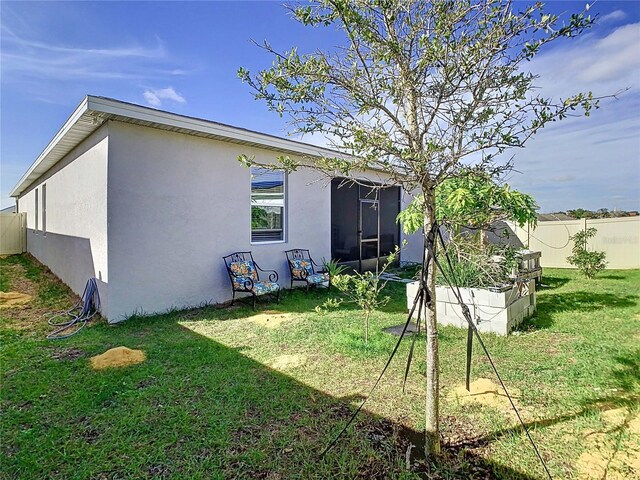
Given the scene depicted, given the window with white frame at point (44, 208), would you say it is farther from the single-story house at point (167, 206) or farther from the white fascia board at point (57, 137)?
the single-story house at point (167, 206)

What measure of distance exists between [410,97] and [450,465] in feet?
7.48

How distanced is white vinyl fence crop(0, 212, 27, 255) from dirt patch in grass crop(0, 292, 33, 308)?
10394 mm

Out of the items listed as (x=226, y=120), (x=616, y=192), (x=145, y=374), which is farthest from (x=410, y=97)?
(x=616, y=192)

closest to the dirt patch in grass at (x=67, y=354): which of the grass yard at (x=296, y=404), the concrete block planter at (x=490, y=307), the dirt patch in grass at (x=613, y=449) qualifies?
the grass yard at (x=296, y=404)

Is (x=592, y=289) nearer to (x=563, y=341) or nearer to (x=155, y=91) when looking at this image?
(x=563, y=341)

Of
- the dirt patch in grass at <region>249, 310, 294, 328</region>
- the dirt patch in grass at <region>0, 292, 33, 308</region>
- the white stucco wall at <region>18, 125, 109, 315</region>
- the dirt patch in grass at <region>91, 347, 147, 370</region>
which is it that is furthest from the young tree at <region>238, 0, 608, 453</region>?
the dirt patch in grass at <region>0, 292, 33, 308</region>

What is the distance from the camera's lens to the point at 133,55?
21.6 feet

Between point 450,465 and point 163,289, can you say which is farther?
point 163,289

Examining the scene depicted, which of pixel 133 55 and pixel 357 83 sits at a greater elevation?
pixel 133 55

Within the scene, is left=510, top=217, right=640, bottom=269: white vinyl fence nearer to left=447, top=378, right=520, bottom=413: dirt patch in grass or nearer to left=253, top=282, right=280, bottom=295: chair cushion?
left=253, top=282, right=280, bottom=295: chair cushion

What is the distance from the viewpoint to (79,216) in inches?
269

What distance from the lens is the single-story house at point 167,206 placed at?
533cm

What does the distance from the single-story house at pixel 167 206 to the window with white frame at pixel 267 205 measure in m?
0.02

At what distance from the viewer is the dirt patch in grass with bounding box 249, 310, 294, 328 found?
5.28 metres
